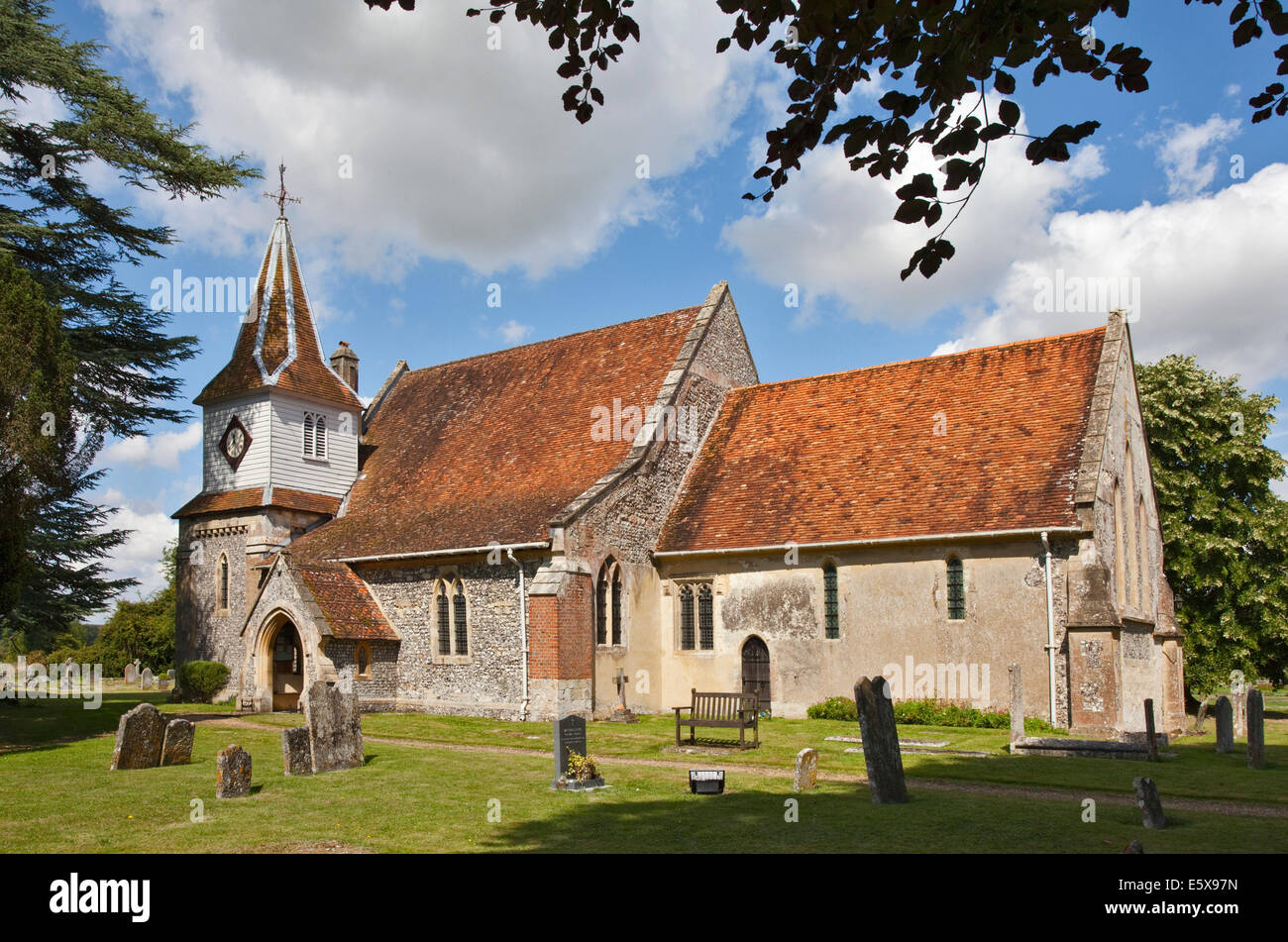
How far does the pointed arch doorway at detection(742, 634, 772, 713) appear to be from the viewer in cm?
2555

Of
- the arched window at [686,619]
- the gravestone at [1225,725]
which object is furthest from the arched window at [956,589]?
the arched window at [686,619]

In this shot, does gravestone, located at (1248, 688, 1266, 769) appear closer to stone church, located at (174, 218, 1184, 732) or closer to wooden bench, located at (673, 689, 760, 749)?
stone church, located at (174, 218, 1184, 732)

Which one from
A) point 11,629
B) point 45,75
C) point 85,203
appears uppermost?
point 45,75

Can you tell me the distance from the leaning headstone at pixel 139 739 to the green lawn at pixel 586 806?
391 millimetres

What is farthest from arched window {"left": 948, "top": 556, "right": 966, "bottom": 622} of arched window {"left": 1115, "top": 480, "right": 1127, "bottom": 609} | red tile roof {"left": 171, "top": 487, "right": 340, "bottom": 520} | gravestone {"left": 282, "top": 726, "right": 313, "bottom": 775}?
red tile roof {"left": 171, "top": 487, "right": 340, "bottom": 520}

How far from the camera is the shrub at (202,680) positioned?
28.4 metres

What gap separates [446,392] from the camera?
111 feet

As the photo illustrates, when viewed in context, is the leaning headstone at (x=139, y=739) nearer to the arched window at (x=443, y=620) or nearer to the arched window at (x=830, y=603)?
the arched window at (x=443, y=620)

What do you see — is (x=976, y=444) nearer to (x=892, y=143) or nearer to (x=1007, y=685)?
(x=1007, y=685)

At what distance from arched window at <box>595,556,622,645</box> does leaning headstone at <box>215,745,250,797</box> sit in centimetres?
1238

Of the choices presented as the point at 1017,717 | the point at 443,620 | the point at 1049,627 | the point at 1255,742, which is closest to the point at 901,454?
the point at 1049,627
